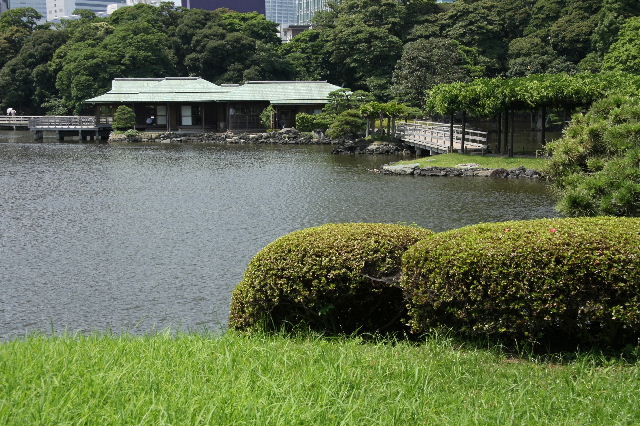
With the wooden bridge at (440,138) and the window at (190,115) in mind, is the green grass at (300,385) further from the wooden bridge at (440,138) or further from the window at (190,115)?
the window at (190,115)

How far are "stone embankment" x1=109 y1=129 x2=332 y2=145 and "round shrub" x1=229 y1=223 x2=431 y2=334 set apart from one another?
137 feet

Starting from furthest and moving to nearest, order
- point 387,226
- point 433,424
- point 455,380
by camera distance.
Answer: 1. point 387,226
2. point 455,380
3. point 433,424

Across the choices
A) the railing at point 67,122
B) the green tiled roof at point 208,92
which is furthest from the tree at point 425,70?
the railing at point 67,122

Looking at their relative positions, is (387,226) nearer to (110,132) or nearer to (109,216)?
(109,216)

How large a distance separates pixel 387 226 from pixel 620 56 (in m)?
41.2

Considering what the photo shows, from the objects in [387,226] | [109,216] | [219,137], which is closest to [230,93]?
[219,137]

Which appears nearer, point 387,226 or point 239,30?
point 387,226

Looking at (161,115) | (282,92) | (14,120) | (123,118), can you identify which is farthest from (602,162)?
(14,120)

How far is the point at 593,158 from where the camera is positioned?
12094mm

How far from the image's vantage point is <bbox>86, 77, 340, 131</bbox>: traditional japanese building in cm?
5441

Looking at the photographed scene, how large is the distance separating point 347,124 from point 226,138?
36.5ft

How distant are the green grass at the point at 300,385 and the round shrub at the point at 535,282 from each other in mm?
302

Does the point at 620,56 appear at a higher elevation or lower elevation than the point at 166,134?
higher

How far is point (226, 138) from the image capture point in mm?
52156
